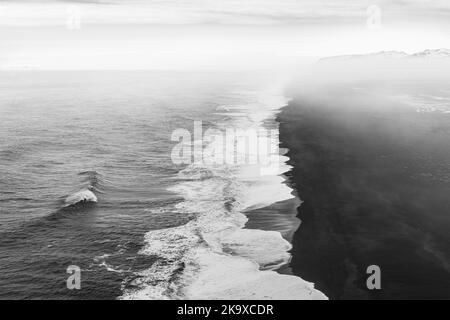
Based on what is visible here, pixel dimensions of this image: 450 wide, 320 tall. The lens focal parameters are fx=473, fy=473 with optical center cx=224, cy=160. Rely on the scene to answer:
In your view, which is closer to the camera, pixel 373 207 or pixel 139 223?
pixel 139 223

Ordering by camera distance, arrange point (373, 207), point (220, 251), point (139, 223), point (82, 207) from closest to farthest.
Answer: point (220, 251) < point (139, 223) < point (373, 207) < point (82, 207)

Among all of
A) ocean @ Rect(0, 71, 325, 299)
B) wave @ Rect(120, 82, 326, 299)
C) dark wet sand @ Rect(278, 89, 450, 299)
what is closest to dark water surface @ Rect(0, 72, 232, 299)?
ocean @ Rect(0, 71, 325, 299)

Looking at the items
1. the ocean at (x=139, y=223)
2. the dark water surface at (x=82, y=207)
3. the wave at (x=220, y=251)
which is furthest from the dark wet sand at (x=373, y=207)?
the dark water surface at (x=82, y=207)

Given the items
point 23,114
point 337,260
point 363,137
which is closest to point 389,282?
point 337,260

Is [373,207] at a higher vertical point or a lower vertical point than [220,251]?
higher

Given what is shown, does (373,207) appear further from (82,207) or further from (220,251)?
(82,207)

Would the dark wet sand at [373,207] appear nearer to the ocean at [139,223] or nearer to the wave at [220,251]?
the wave at [220,251]

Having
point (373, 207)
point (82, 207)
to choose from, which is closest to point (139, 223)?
point (82, 207)
